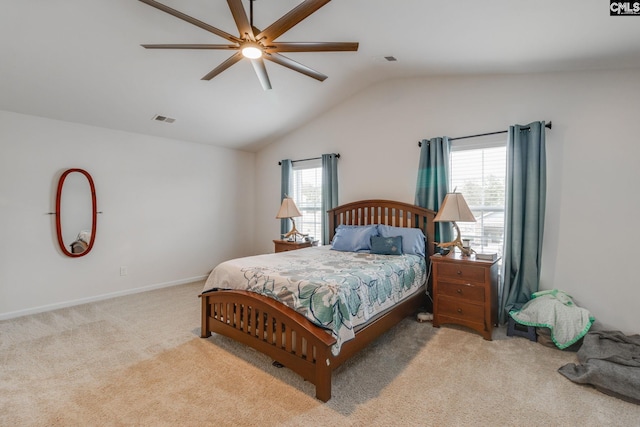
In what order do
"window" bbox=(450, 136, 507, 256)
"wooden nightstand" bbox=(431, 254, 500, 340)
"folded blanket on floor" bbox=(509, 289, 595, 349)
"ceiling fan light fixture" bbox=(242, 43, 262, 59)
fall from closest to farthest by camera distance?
"ceiling fan light fixture" bbox=(242, 43, 262, 59), "folded blanket on floor" bbox=(509, 289, 595, 349), "wooden nightstand" bbox=(431, 254, 500, 340), "window" bbox=(450, 136, 507, 256)

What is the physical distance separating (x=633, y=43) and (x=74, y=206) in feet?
20.3

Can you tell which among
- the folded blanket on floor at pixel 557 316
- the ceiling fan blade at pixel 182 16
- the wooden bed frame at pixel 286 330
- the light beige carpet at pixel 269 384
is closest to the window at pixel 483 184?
the folded blanket on floor at pixel 557 316

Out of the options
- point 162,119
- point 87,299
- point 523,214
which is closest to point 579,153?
point 523,214

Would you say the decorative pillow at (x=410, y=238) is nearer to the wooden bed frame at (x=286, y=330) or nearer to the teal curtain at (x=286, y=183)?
the wooden bed frame at (x=286, y=330)

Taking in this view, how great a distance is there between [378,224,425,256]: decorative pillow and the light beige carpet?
90 cm

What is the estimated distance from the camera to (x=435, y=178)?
3754 mm

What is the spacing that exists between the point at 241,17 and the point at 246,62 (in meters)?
1.62

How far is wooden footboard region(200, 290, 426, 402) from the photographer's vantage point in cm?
201

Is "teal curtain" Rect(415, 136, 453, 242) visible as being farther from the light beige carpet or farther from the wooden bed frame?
the light beige carpet

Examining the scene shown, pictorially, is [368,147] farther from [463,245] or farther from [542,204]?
[542,204]

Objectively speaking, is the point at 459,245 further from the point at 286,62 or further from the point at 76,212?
the point at 76,212

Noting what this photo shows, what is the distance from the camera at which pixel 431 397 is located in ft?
6.57

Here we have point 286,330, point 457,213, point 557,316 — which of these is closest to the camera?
point 286,330

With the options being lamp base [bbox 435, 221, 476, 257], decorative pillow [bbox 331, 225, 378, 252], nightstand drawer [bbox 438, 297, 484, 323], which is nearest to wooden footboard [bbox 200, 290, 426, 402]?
nightstand drawer [bbox 438, 297, 484, 323]
